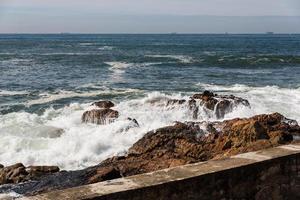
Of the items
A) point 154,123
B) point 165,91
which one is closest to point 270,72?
point 165,91

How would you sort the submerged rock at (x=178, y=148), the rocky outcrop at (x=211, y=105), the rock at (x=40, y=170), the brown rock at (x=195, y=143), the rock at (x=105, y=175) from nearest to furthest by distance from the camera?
the rock at (x=105, y=175) → the submerged rock at (x=178, y=148) → the brown rock at (x=195, y=143) → the rock at (x=40, y=170) → the rocky outcrop at (x=211, y=105)

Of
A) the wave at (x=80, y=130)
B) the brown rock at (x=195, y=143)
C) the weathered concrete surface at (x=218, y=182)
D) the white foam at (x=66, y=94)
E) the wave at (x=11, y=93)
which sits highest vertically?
the weathered concrete surface at (x=218, y=182)

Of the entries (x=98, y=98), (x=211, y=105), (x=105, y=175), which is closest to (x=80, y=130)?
(x=211, y=105)

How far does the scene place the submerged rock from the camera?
10.8 meters

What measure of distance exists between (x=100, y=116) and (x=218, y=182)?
1310cm

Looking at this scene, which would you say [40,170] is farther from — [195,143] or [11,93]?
[11,93]

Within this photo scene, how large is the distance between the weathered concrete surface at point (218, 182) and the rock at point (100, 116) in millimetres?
12173

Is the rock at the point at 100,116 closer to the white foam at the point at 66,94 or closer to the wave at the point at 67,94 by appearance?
the white foam at the point at 66,94

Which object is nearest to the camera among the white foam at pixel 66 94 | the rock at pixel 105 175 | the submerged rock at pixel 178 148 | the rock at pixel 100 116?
the rock at pixel 105 175

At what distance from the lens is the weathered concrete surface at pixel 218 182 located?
477cm

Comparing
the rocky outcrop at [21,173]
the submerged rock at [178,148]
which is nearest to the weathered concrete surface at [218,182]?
the submerged rock at [178,148]

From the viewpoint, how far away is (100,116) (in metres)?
18.2

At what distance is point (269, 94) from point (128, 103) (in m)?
7.29

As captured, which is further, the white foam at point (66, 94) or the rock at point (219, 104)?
the white foam at point (66, 94)
